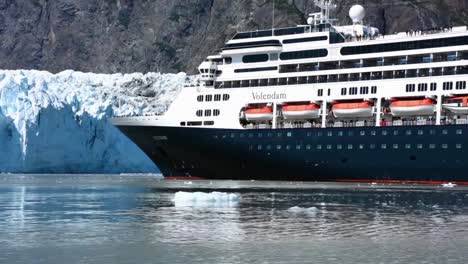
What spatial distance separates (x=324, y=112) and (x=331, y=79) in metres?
2.15

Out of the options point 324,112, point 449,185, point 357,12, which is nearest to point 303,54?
point 324,112

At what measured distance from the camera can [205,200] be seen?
30.7m

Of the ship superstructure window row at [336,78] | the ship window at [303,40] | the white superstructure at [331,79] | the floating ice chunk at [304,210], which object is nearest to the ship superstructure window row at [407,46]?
the white superstructure at [331,79]

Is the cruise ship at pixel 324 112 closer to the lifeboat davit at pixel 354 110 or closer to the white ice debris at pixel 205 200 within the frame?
the lifeboat davit at pixel 354 110

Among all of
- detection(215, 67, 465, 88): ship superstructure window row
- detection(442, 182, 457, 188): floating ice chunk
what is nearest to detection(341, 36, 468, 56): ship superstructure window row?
detection(215, 67, 465, 88): ship superstructure window row

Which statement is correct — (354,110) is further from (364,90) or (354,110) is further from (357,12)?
(357,12)

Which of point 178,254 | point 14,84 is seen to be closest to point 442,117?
point 178,254

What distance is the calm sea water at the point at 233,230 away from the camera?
52.9 feet

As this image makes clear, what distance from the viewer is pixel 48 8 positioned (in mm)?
126000

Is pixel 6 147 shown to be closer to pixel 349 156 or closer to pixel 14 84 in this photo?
pixel 14 84

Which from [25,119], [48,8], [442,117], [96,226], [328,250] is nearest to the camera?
[328,250]

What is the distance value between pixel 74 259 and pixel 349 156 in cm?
3279

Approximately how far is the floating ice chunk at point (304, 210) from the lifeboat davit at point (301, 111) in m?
23.1

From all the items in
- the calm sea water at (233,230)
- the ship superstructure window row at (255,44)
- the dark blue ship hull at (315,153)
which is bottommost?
the calm sea water at (233,230)
